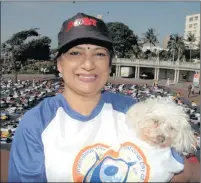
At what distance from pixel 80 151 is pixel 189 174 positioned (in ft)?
1.73

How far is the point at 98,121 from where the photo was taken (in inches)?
42.5

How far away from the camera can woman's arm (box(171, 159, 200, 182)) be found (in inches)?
44.7

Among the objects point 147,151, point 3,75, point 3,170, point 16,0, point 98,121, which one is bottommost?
point 3,170

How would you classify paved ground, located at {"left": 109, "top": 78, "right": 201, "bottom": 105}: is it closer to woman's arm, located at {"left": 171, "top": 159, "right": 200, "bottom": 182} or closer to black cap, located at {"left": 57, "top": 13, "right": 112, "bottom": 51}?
woman's arm, located at {"left": 171, "top": 159, "right": 200, "bottom": 182}

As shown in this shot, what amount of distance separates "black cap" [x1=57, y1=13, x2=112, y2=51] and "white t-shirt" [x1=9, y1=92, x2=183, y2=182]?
262 millimetres

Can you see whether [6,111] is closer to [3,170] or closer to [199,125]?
[3,170]

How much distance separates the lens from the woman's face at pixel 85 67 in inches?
40.0

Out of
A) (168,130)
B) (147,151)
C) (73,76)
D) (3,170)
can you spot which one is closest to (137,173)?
(147,151)

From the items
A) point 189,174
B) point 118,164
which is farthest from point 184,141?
point 118,164

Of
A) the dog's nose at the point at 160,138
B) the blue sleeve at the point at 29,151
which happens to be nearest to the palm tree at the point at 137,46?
the dog's nose at the point at 160,138

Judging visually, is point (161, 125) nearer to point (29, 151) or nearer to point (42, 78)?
point (29, 151)

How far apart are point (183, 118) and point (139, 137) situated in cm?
21

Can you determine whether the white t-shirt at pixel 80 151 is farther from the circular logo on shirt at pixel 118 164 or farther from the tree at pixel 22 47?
the tree at pixel 22 47

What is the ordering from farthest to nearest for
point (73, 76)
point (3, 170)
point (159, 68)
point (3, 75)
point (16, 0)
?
point (159, 68) → point (3, 75) → point (16, 0) → point (3, 170) → point (73, 76)
